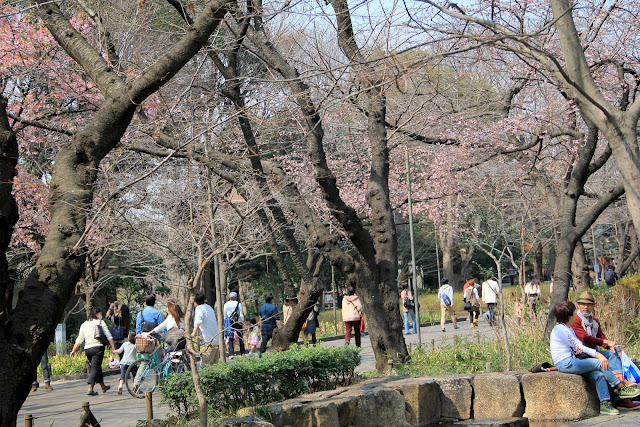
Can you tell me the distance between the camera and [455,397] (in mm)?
9117

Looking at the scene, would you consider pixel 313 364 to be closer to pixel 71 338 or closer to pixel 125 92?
pixel 125 92

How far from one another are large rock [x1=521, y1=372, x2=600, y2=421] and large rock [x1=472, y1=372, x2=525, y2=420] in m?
0.11

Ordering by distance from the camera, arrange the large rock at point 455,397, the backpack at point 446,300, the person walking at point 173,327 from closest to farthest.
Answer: the large rock at point 455,397 → the person walking at point 173,327 → the backpack at point 446,300

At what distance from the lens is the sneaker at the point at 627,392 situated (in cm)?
855

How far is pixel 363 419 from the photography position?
792 cm

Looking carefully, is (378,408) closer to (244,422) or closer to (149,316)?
(244,422)

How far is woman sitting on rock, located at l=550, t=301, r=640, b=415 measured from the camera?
8352mm

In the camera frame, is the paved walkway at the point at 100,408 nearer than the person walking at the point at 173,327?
Yes

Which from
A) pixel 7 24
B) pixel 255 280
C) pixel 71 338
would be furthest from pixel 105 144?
pixel 255 280

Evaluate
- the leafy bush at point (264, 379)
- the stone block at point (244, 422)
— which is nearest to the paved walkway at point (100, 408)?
the leafy bush at point (264, 379)

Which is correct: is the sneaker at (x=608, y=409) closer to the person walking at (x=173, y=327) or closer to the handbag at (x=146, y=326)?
the person walking at (x=173, y=327)

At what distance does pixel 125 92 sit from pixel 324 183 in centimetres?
453

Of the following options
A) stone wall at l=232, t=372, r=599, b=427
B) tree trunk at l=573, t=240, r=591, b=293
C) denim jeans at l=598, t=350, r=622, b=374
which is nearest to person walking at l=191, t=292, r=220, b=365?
stone wall at l=232, t=372, r=599, b=427

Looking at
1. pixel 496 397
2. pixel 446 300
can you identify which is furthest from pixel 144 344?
pixel 446 300
